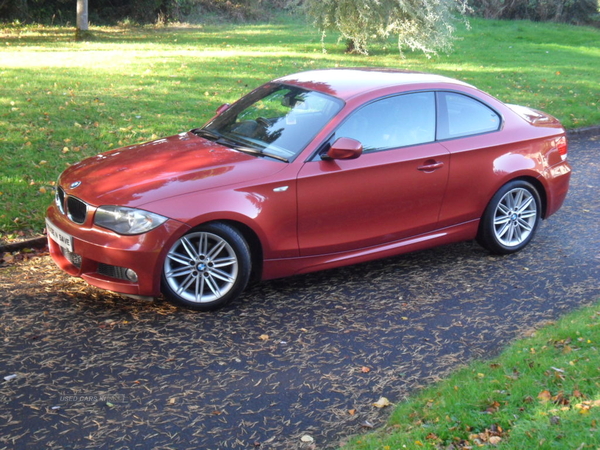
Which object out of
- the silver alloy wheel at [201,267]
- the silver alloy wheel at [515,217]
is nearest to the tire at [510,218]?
the silver alloy wheel at [515,217]

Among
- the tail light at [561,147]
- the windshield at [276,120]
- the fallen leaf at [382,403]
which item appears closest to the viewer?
the fallen leaf at [382,403]

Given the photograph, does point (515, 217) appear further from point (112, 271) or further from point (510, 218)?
point (112, 271)

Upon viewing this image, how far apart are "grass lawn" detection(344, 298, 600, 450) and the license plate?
2.82 meters

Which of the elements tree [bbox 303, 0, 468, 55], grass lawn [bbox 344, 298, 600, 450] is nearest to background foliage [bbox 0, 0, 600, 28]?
tree [bbox 303, 0, 468, 55]

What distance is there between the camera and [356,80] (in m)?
6.71

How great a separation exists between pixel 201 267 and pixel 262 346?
81cm

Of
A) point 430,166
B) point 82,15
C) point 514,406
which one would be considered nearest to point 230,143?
point 430,166

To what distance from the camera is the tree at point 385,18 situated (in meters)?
19.9

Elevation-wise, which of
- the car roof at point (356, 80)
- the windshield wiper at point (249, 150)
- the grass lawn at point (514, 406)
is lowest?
the grass lawn at point (514, 406)

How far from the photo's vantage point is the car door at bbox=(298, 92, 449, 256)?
596 centimetres

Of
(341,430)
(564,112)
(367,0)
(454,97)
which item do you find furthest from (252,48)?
(341,430)

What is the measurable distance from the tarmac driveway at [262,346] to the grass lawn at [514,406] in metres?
0.31

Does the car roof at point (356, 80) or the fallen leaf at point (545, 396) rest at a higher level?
the car roof at point (356, 80)

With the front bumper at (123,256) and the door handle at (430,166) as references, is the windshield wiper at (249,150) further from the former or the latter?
the door handle at (430,166)
